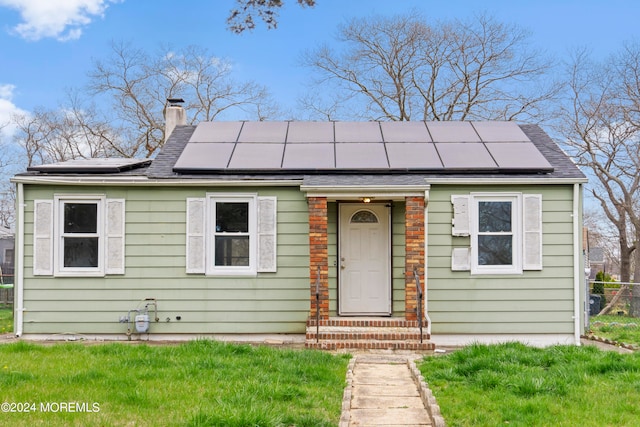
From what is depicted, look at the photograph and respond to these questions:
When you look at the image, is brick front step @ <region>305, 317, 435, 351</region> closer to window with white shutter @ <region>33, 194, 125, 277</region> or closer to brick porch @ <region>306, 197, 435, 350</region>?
brick porch @ <region>306, 197, 435, 350</region>

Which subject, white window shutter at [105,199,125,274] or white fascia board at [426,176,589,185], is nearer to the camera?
white fascia board at [426,176,589,185]

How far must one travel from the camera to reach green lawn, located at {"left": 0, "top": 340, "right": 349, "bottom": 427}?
479 cm

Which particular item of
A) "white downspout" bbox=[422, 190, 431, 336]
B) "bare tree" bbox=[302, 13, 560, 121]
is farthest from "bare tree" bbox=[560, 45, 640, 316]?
"white downspout" bbox=[422, 190, 431, 336]

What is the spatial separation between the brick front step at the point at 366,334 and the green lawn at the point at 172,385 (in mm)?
1228

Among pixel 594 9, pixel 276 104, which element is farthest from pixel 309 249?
pixel 276 104

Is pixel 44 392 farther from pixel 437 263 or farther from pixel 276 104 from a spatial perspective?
pixel 276 104

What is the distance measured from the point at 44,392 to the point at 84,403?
56 centimetres

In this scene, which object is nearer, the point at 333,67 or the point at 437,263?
the point at 437,263

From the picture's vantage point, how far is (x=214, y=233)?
33.1 feet

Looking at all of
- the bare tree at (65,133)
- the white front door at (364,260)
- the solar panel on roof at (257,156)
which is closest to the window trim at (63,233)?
the solar panel on roof at (257,156)

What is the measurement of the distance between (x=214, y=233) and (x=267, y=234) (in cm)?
91

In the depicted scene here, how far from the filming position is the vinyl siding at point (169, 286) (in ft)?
32.8

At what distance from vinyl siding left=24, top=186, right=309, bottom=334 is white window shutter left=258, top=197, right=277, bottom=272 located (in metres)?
0.10

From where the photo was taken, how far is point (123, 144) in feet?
90.8
